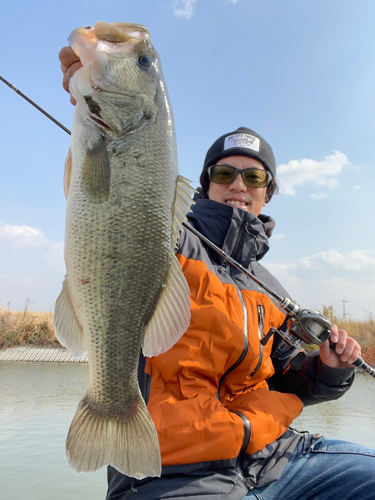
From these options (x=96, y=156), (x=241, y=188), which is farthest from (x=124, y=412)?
(x=241, y=188)

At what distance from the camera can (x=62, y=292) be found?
1.21m

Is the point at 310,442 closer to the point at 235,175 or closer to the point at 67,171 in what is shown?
the point at 235,175

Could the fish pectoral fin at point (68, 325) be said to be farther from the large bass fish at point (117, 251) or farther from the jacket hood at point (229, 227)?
the jacket hood at point (229, 227)

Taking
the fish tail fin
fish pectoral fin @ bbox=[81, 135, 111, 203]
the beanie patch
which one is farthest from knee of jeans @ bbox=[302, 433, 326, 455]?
the beanie patch

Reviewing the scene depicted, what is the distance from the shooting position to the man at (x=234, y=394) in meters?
1.45

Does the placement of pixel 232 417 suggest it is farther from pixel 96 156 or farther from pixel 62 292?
pixel 96 156

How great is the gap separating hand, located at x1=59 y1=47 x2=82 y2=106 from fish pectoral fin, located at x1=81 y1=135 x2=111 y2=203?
0.47 meters

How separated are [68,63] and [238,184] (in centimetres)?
139

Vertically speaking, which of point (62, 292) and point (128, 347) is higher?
point (62, 292)

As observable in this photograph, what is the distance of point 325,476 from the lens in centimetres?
178

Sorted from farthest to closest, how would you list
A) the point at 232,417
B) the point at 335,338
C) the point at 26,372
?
the point at 26,372 < the point at 335,338 < the point at 232,417

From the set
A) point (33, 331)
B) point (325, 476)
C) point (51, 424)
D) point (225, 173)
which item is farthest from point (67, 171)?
point (33, 331)

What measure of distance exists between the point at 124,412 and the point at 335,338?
55.5 inches

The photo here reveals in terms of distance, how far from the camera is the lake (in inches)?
104
